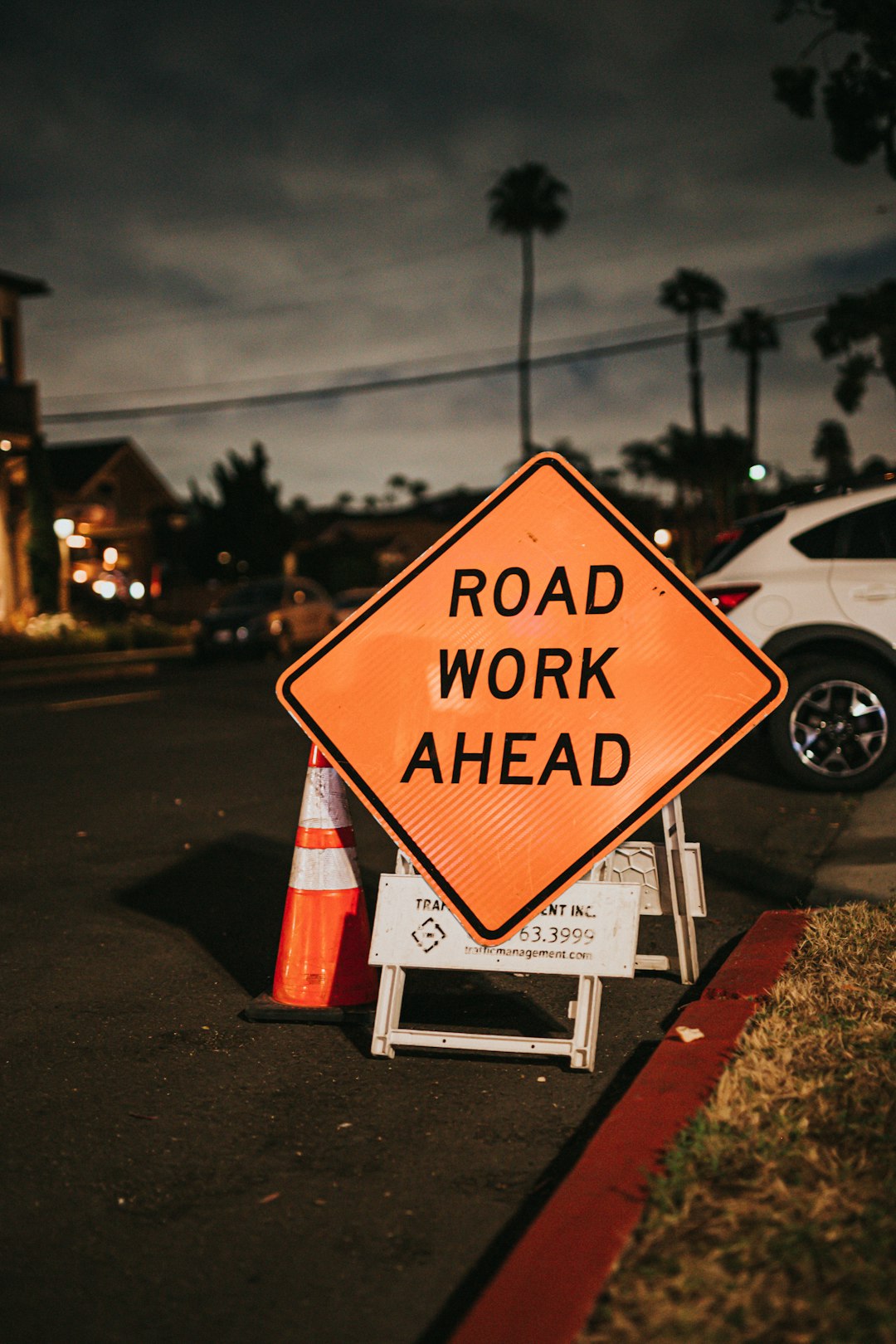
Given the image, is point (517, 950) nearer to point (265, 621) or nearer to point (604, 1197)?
point (604, 1197)

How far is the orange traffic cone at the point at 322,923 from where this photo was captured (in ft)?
15.0

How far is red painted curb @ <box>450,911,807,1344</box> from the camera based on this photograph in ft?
7.98

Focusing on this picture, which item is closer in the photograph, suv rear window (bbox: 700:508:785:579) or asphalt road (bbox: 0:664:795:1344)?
asphalt road (bbox: 0:664:795:1344)

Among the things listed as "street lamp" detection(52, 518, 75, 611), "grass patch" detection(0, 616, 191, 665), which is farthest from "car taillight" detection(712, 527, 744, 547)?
"street lamp" detection(52, 518, 75, 611)

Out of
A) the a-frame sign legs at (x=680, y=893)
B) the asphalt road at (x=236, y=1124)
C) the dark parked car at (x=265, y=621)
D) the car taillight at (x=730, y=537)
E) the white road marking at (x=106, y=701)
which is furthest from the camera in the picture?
the dark parked car at (x=265, y=621)

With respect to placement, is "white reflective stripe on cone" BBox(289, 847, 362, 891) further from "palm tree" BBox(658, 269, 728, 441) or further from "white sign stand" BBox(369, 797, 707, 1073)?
"palm tree" BBox(658, 269, 728, 441)

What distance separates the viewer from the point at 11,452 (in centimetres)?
3225

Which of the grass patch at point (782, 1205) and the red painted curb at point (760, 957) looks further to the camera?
the red painted curb at point (760, 957)

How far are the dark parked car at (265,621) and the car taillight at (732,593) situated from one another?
58.7 feet

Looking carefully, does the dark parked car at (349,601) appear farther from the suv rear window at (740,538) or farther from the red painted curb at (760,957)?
the red painted curb at (760,957)

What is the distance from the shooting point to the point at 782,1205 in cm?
A: 278

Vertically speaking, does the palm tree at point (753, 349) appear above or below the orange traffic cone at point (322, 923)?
above

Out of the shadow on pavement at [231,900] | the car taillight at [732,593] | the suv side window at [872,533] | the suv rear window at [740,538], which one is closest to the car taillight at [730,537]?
the suv rear window at [740,538]

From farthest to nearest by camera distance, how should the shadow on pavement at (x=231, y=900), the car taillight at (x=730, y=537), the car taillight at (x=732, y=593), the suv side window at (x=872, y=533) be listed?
the car taillight at (x=730, y=537) → the car taillight at (x=732, y=593) → the suv side window at (x=872, y=533) → the shadow on pavement at (x=231, y=900)
